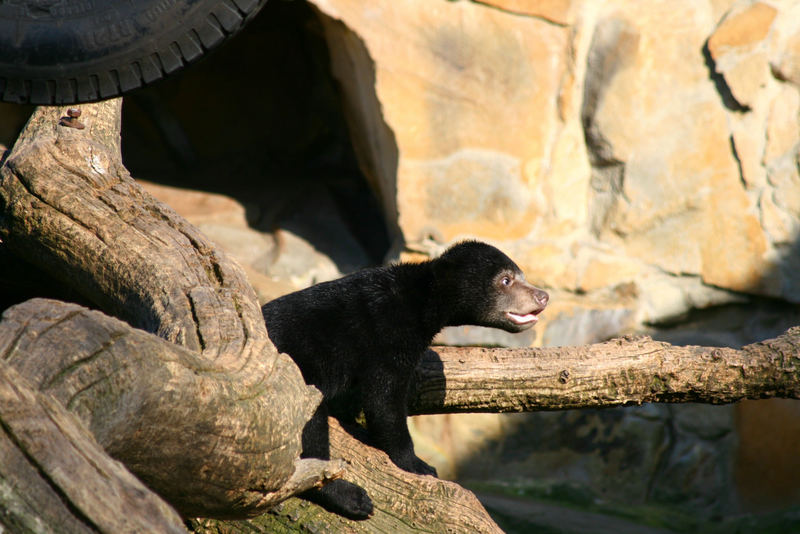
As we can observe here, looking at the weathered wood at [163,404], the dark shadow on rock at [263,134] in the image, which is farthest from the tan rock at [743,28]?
the weathered wood at [163,404]

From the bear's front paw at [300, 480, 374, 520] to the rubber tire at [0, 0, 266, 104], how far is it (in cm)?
150

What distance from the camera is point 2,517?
140cm

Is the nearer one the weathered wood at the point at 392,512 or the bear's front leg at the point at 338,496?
the weathered wood at the point at 392,512

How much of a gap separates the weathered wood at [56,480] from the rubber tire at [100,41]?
54.5 inches

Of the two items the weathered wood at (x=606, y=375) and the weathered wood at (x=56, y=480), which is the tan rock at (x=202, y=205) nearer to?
the weathered wood at (x=606, y=375)

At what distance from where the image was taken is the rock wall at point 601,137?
593cm

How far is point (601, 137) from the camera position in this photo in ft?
20.4

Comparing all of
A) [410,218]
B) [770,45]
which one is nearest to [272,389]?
[410,218]

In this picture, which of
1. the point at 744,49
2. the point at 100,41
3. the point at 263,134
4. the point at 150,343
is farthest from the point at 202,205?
the point at 150,343

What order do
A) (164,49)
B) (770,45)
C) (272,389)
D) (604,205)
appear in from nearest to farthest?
1. (272,389)
2. (164,49)
3. (770,45)
4. (604,205)

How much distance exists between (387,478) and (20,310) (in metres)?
1.69

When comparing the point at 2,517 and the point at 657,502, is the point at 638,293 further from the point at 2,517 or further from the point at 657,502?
Result: the point at 2,517

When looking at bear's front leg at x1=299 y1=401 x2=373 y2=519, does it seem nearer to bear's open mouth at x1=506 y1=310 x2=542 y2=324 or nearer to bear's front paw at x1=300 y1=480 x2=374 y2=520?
bear's front paw at x1=300 y1=480 x2=374 y2=520

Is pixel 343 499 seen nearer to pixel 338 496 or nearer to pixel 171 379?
pixel 338 496
